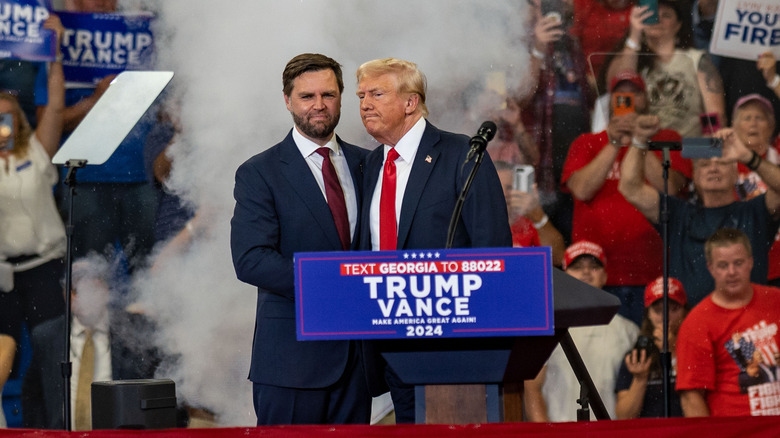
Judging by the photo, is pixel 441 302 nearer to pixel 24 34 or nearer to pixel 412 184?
pixel 412 184

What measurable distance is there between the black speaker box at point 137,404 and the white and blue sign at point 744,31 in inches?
116

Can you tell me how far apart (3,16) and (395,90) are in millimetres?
2502

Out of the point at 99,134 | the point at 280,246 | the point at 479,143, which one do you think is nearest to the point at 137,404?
the point at 280,246

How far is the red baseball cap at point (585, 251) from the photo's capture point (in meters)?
4.40

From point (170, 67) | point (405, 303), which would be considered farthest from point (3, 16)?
point (405, 303)

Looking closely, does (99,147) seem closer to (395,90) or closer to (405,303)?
(395,90)

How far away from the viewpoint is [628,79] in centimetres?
441

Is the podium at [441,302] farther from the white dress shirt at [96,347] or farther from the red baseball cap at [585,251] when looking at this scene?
the white dress shirt at [96,347]

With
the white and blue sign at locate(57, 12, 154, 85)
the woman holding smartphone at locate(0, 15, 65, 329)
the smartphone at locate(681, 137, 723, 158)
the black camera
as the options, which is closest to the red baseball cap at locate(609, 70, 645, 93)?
the smartphone at locate(681, 137, 723, 158)

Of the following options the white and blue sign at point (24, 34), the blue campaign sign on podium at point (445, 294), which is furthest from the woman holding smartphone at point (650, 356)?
the white and blue sign at point (24, 34)

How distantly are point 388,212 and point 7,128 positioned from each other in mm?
2546

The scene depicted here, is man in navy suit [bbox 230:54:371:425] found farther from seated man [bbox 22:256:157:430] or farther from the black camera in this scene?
the black camera

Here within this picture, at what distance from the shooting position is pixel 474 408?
1964 mm

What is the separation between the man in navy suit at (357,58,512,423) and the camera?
2537mm
